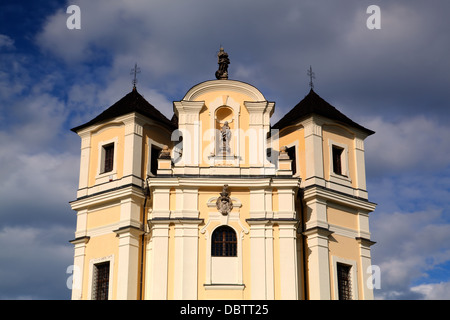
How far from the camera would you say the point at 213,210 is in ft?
Result: 112

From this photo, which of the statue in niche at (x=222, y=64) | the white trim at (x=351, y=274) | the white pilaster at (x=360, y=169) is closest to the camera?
the white trim at (x=351, y=274)

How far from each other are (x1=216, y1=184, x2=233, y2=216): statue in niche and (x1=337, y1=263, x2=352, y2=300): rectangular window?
607 cm

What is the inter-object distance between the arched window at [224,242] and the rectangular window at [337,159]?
7202 mm

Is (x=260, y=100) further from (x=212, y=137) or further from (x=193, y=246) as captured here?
(x=193, y=246)

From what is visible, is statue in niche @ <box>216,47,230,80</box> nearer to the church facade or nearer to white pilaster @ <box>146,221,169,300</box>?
the church facade

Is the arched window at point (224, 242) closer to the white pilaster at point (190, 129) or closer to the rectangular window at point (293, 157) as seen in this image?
the white pilaster at point (190, 129)

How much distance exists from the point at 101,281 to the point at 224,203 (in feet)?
22.6

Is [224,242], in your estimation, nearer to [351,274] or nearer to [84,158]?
[351,274]

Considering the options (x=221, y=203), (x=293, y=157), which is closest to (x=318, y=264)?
(x=221, y=203)

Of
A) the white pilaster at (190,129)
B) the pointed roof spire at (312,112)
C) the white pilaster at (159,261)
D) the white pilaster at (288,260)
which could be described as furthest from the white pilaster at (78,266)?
the pointed roof spire at (312,112)

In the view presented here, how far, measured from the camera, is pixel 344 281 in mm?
35719

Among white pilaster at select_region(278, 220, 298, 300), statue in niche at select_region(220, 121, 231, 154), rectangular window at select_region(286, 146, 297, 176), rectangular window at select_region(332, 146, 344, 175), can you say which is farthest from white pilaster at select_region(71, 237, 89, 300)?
rectangular window at select_region(332, 146, 344, 175)

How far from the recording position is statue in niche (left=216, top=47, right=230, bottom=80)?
4009 centimetres

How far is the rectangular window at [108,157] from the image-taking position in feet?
123
